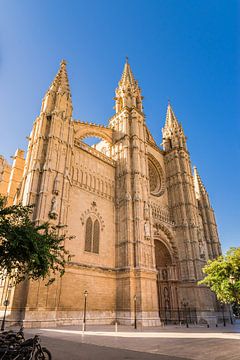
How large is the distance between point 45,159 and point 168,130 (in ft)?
95.9

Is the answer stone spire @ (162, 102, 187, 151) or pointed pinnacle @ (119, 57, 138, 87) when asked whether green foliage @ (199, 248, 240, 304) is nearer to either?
stone spire @ (162, 102, 187, 151)

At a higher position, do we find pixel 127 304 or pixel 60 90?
pixel 60 90

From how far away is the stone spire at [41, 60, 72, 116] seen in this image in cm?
2643

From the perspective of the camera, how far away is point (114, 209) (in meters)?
28.4

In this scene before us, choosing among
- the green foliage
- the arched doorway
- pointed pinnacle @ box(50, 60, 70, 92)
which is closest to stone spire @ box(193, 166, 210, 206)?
the arched doorway

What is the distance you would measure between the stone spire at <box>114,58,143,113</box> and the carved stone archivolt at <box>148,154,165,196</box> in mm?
8709

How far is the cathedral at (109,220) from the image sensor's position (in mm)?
20094

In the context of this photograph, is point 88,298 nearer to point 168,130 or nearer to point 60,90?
point 60,90

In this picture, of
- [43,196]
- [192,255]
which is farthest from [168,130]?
[43,196]

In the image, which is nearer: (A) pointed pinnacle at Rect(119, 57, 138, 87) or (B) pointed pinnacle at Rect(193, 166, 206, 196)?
(A) pointed pinnacle at Rect(119, 57, 138, 87)

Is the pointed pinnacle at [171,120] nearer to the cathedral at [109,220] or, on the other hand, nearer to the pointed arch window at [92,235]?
the cathedral at [109,220]

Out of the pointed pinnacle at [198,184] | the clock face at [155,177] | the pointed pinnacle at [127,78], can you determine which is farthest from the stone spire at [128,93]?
the pointed pinnacle at [198,184]

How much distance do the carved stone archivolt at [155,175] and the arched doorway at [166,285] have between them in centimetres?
932

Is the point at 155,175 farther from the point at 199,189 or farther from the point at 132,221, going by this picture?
the point at 132,221
